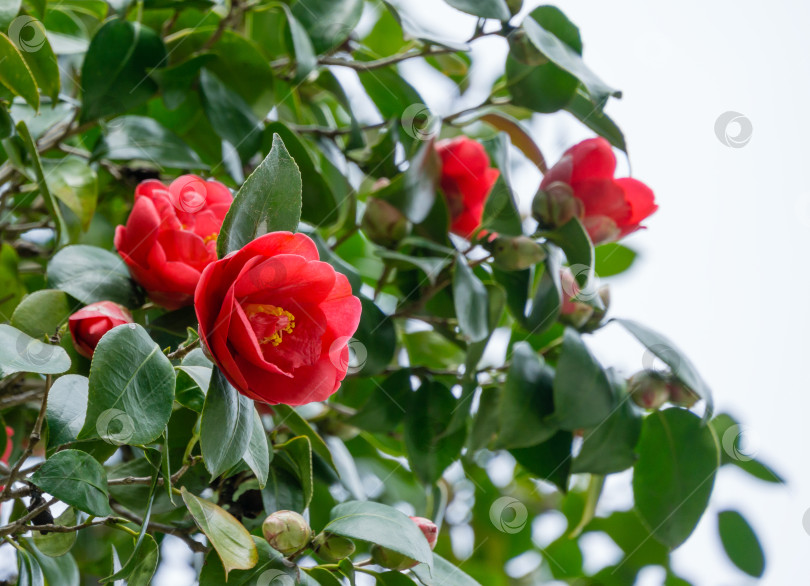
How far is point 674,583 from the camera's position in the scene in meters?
0.99

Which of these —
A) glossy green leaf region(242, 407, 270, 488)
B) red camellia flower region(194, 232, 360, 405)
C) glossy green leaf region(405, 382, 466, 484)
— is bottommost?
glossy green leaf region(405, 382, 466, 484)

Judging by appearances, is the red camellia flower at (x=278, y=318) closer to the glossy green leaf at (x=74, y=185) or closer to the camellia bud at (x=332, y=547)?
the camellia bud at (x=332, y=547)

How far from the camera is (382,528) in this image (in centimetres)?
47

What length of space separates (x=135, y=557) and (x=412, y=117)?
460 millimetres

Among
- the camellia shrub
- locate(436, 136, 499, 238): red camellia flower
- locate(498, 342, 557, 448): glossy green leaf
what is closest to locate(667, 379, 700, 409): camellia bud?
the camellia shrub

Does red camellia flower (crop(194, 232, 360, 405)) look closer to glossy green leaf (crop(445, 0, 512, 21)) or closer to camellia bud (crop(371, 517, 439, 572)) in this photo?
camellia bud (crop(371, 517, 439, 572))

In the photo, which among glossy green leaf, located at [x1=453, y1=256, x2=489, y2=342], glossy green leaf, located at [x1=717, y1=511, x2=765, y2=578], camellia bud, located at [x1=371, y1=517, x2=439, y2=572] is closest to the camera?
camellia bud, located at [x1=371, y1=517, x2=439, y2=572]

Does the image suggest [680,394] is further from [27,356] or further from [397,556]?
[27,356]

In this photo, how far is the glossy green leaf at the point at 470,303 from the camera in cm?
62

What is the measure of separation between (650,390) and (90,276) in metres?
0.48

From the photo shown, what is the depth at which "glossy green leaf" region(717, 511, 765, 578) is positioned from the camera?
883mm

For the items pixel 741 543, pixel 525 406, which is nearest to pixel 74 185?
pixel 525 406

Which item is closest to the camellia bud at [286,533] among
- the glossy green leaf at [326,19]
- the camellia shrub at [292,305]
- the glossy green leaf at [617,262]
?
the camellia shrub at [292,305]

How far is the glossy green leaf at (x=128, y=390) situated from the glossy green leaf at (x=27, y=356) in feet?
0.11
